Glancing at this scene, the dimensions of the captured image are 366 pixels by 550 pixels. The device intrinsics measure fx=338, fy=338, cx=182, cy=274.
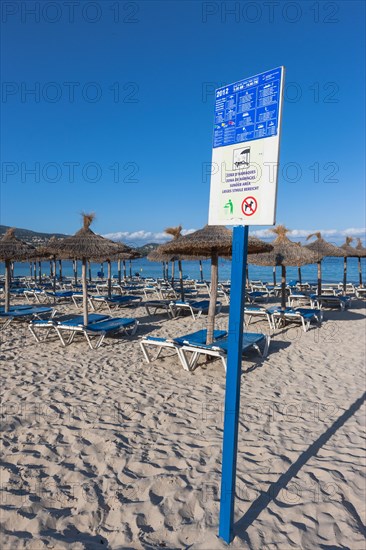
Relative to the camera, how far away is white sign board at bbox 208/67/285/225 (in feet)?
5.92

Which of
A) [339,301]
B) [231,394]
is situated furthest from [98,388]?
[339,301]

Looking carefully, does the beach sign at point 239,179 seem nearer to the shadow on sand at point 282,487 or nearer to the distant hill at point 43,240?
the shadow on sand at point 282,487

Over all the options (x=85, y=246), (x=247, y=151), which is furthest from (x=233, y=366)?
(x=85, y=246)

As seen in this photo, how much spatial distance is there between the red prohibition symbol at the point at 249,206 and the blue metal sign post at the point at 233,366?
9cm

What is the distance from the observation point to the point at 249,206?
189 cm

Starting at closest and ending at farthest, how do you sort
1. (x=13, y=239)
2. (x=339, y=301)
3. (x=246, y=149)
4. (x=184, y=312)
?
(x=246, y=149) → (x=13, y=239) → (x=184, y=312) → (x=339, y=301)

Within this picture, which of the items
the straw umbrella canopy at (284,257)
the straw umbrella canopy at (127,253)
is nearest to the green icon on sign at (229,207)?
the straw umbrella canopy at (127,253)

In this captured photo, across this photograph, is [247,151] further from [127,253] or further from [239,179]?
[127,253]

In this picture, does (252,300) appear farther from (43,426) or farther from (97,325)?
(43,426)

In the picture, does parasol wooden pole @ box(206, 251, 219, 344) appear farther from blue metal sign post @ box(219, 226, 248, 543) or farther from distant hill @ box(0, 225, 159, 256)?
distant hill @ box(0, 225, 159, 256)

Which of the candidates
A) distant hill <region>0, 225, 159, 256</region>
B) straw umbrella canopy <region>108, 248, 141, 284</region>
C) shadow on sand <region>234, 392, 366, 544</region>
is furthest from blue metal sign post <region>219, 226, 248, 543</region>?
distant hill <region>0, 225, 159, 256</region>

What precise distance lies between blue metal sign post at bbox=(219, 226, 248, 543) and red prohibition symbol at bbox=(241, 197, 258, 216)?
0.09m

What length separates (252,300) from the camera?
13859mm

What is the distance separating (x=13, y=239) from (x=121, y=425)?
8.28 m
